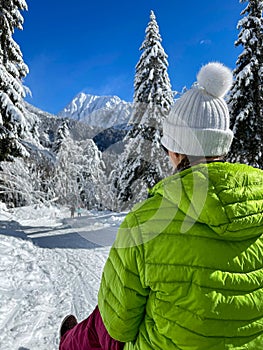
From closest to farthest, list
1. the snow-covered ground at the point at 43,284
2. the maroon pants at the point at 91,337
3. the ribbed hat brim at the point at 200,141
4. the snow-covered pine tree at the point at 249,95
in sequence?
the ribbed hat brim at the point at 200,141 → the maroon pants at the point at 91,337 → the snow-covered ground at the point at 43,284 → the snow-covered pine tree at the point at 249,95

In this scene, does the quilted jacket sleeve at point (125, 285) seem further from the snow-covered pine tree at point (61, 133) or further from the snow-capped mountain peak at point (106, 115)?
the snow-covered pine tree at point (61, 133)

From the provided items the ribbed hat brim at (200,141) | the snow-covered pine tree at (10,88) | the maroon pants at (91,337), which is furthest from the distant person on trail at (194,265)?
the snow-covered pine tree at (10,88)

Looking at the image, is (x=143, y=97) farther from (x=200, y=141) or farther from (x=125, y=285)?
(x=125, y=285)

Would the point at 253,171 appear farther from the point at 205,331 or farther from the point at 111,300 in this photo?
the point at 111,300

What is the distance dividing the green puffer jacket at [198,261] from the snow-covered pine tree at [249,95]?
1426 cm

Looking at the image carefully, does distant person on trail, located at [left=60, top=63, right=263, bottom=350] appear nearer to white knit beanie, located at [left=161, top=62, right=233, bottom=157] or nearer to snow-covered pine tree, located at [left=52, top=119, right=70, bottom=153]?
white knit beanie, located at [left=161, top=62, right=233, bottom=157]

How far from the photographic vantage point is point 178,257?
4.53 feet

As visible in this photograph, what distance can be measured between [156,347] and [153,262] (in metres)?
0.47

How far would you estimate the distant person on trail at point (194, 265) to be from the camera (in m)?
1.37

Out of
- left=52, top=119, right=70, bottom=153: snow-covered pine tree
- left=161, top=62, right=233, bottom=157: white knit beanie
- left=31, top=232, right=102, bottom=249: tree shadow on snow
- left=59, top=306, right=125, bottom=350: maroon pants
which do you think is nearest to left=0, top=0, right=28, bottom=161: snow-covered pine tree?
left=31, top=232, right=102, bottom=249: tree shadow on snow

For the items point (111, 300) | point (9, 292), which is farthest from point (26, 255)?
point (111, 300)

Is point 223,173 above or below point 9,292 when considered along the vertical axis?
above

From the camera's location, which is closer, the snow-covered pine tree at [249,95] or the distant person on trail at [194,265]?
the distant person on trail at [194,265]

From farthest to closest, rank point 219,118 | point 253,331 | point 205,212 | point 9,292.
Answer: point 9,292 → point 219,118 → point 253,331 → point 205,212
